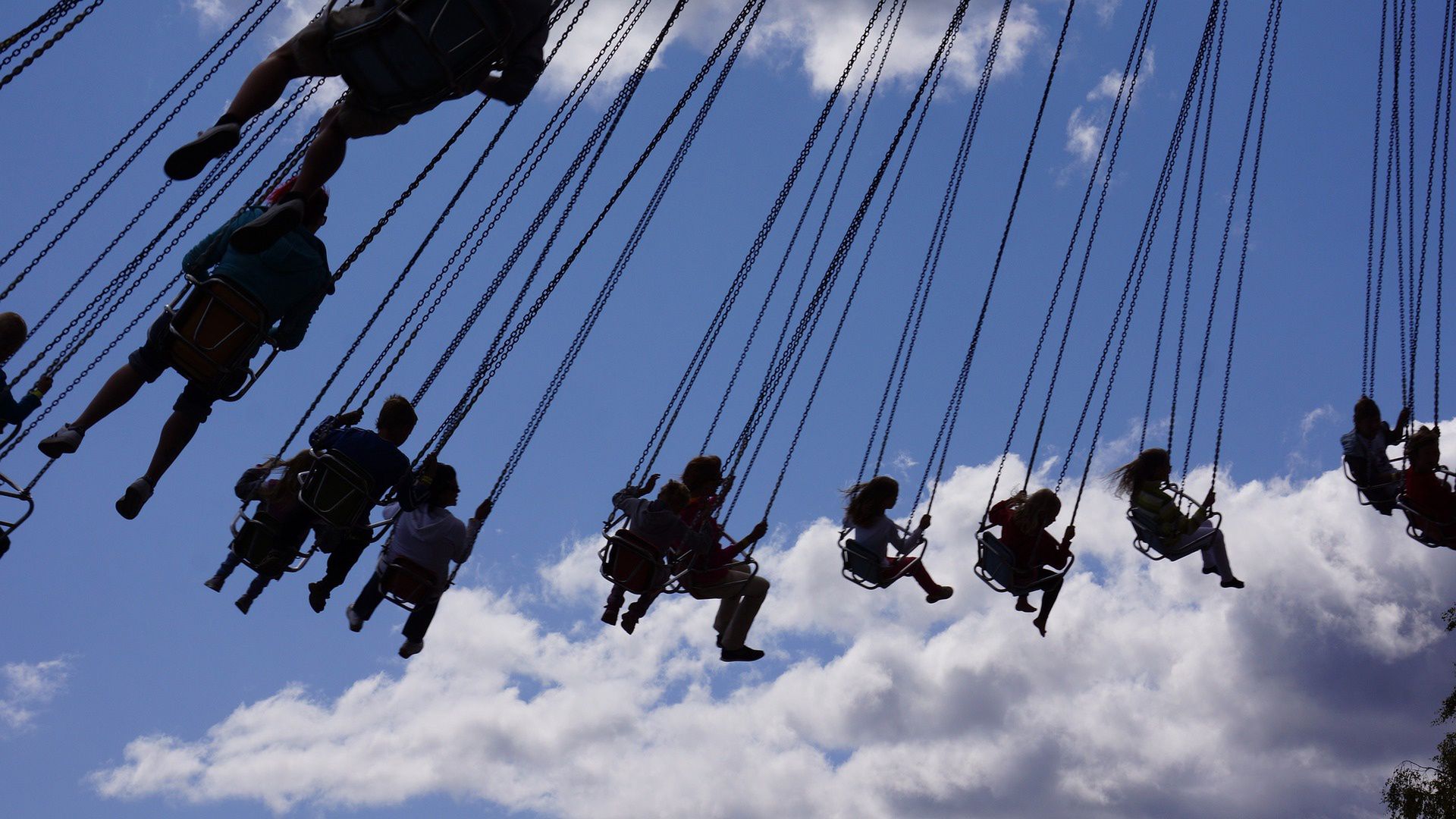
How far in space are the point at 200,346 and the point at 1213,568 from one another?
857 cm

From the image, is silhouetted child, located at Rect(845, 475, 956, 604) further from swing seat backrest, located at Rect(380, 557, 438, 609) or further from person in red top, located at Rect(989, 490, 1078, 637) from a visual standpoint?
swing seat backrest, located at Rect(380, 557, 438, 609)

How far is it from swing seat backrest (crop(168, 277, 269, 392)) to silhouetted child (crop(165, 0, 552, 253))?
0.45 m

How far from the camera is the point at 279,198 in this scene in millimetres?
7164

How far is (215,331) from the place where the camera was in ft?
24.1

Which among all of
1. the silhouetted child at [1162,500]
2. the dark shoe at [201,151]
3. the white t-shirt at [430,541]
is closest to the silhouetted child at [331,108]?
the dark shoe at [201,151]

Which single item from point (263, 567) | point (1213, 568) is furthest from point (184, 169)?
point (1213, 568)

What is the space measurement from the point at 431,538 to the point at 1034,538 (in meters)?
4.33

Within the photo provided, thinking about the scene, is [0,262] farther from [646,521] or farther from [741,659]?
[741,659]

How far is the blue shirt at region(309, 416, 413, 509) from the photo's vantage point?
26.4 feet

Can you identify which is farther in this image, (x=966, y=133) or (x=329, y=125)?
(x=966, y=133)

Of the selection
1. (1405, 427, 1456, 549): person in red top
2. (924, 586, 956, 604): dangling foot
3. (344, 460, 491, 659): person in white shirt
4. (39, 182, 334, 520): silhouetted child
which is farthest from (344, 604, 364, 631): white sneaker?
(1405, 427, 1456, 549): person in red top

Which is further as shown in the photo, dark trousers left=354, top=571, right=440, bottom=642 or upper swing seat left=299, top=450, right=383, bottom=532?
dark trousers left=354, top=571, right=440, bottom=642

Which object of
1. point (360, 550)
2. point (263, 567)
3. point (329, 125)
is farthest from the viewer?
point (360, 550)

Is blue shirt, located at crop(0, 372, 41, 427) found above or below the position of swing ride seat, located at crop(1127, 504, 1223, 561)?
below
